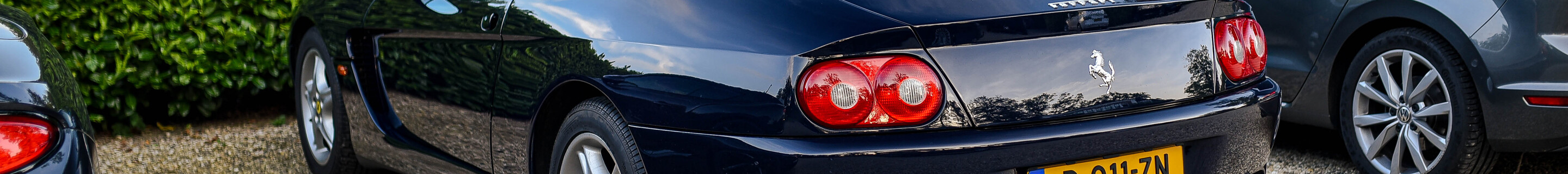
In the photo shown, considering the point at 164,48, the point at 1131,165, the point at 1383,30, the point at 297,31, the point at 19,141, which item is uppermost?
the point at 164,48

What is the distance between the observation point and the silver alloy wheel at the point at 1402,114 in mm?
3590

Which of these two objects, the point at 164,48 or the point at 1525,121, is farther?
the point at 164,48

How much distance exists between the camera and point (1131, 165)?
7.08 ft

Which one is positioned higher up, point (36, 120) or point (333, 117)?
point (333, 117)

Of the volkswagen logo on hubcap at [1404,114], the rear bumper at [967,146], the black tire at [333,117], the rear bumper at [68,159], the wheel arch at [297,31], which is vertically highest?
the wheel arch at [297,31]

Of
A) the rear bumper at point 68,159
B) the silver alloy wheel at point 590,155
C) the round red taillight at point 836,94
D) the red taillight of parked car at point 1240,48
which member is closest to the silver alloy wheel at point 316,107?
the silver alloy wheel at point 590,155

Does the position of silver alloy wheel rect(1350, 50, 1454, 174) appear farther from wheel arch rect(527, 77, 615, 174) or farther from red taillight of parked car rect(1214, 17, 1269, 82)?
wheel arch rect(527, 77, 615, 174)

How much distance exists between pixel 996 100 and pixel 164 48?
393cm

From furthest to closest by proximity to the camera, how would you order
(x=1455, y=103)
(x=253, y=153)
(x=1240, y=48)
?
Result: (x=253, y=153) → (x=1455, y=103) → (x=1240, y=48)

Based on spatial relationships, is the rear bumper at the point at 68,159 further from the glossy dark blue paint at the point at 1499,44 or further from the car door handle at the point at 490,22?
the glossy dark blue paint at the point at 1499,44

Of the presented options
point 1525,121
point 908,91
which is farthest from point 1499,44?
point 908,91

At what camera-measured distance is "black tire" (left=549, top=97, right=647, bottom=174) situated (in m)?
A: 2.21

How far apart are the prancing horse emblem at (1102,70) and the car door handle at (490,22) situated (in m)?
1.15

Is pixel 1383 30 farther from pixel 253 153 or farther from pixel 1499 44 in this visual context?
pixel 253 153
